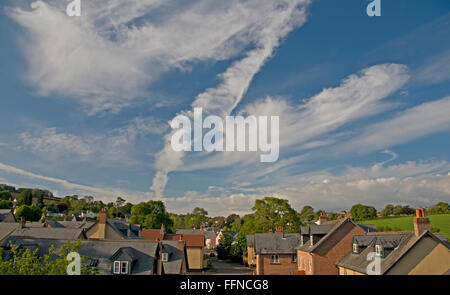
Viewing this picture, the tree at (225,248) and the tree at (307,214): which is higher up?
the tree at (307,214)

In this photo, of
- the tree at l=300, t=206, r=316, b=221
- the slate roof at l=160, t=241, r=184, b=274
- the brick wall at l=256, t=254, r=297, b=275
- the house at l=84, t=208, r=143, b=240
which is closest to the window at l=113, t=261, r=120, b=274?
the slate roof at l=160, t=241, r=184, b=274

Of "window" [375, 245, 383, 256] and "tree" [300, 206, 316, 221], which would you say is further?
"tree" [300, 206, 316, 221]

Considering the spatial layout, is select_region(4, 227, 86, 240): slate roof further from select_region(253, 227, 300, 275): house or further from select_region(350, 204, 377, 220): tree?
select_region(350, 204, 377, 220): tree

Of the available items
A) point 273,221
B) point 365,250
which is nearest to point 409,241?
point 365,250

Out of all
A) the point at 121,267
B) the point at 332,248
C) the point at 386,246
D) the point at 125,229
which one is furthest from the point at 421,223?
the point at 125,229

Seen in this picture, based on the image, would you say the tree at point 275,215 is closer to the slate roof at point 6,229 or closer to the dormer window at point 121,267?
the dormer window at point 121,267

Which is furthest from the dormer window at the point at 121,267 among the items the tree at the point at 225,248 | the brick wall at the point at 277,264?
the tree at the point at 225,248
